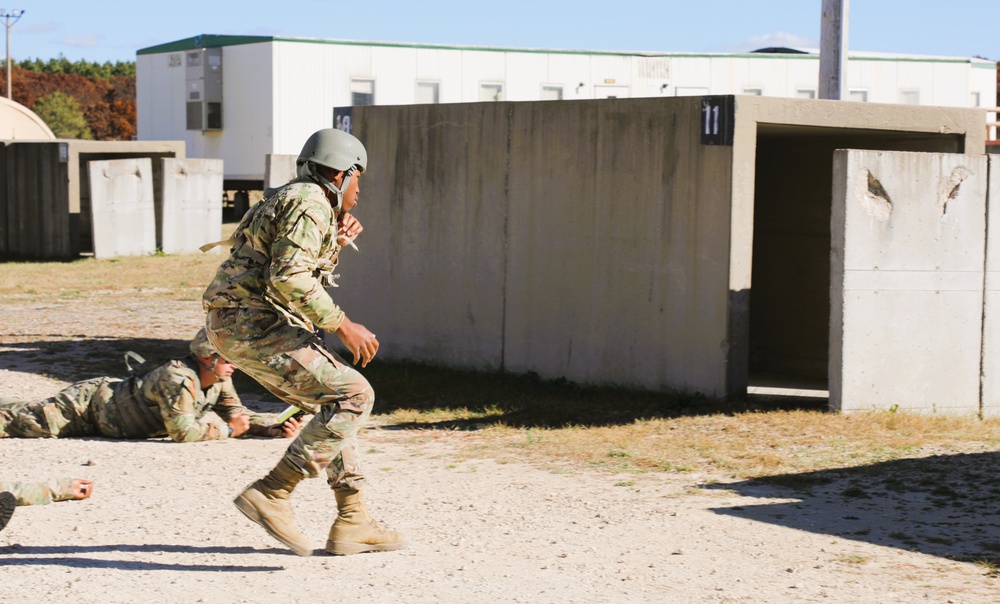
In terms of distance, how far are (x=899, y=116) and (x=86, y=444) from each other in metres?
5.87

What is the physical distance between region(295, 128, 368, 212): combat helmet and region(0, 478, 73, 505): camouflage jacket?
6.71 feet

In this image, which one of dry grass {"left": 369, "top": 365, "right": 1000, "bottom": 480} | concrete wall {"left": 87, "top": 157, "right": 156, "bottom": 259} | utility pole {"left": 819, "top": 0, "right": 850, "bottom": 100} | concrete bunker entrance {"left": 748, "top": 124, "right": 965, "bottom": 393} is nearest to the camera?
dry grass {"left": 369, "top": 365, "right": 1000, "bottom": 480}

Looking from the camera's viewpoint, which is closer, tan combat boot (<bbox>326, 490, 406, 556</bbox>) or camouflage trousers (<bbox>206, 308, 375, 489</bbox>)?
camouflage trousers (<bbox>206, 308, 375, 489</bbox>)

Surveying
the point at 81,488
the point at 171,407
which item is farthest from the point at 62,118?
the point at 81,488

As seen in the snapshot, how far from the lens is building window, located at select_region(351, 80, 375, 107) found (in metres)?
26.5

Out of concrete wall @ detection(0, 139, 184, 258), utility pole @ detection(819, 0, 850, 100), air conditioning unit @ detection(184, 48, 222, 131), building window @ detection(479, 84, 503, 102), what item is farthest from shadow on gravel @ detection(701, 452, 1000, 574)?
air conditioning unit @ detection(184, 48, 222, 131)

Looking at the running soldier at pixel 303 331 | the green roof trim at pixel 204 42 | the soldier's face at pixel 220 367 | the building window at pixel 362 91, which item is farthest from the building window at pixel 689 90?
the running soldier at pixel 303 331

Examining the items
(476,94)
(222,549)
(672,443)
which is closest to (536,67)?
(476,94)

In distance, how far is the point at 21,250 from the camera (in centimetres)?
2119

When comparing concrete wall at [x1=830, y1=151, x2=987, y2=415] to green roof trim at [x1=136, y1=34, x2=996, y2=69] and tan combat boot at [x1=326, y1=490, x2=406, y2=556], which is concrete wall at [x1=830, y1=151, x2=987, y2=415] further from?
green roof trim at [x1=136, y1=34, x2=996, y2=69]

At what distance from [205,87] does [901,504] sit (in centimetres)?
2394

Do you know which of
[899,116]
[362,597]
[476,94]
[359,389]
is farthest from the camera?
[476,94]

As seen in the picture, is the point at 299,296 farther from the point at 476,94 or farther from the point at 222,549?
the point at 476,94

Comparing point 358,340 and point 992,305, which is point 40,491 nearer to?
point 358,340
